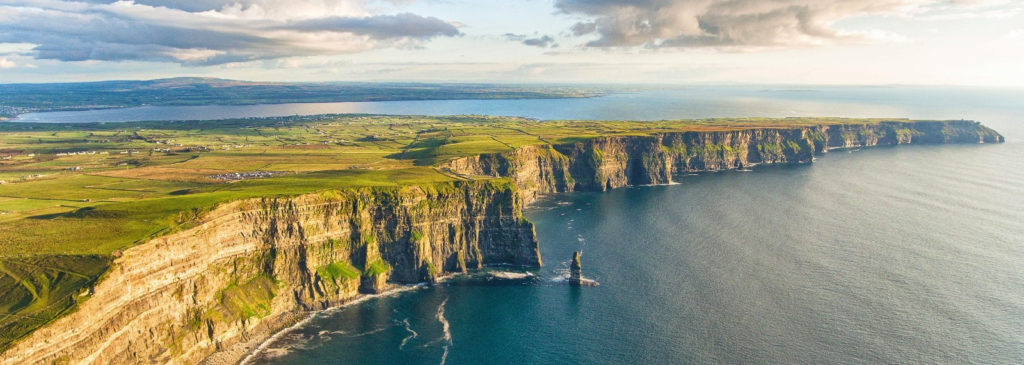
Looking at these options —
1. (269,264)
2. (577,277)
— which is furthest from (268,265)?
(577,277)

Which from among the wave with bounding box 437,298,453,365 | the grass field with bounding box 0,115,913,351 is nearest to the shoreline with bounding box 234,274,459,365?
the grass field with bounding box 0,115,913,351

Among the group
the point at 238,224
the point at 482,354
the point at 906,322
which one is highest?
the point at 238,224

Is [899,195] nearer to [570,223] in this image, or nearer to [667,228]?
[667,228]

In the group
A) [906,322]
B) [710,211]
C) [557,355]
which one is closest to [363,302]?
[557,355]

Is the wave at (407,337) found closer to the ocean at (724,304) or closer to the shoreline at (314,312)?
the ocean at (724,304)

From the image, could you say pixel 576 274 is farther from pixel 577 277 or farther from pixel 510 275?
pixel 510 275

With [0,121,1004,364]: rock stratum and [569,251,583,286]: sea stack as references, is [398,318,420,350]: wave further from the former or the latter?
[569,251,583,286]: sea stack
